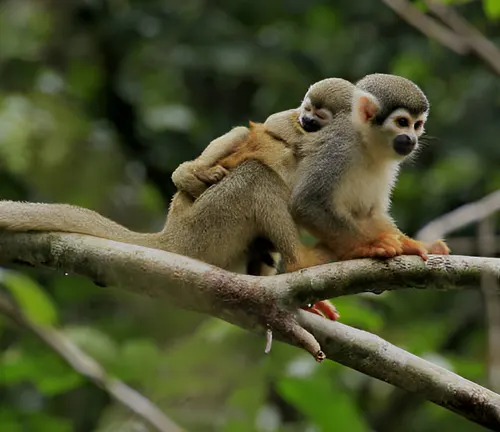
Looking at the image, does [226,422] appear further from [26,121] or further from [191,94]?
[191,94]

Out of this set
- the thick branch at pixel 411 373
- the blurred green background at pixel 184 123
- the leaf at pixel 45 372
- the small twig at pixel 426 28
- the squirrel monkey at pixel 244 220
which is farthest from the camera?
the blurred green background at pixel 184 123

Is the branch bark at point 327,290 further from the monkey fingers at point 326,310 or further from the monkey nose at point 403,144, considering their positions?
the monkey nose at point 403,144

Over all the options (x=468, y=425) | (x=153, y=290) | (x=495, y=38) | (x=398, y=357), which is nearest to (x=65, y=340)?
(x=153, y=290)

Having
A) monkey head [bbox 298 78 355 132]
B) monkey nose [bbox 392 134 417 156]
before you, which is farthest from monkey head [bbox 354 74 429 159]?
monkey head [bbox 298 78 355 132]

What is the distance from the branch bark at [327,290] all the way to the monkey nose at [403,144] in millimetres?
828

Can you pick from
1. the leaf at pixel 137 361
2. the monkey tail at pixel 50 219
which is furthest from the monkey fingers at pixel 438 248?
the leaf at pixel 137 361

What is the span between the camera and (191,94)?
324 inches

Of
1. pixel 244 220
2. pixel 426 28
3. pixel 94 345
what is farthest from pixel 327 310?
pixel 94 345

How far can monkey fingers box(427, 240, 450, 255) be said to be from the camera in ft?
10.7

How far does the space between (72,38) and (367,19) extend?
9.39 feet

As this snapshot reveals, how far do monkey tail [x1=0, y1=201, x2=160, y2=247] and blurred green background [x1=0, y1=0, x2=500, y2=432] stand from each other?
2143 millimetres

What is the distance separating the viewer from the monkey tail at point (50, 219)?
11.0 ft

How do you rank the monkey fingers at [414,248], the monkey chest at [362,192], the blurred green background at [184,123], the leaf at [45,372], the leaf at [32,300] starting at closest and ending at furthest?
1. the monkey fingers at [414,248]
2. the monkey chest at [362,192]
3. the leaf at [32,300]
4. the leaf at [45,372]
5. the blurred green background at [184,123]

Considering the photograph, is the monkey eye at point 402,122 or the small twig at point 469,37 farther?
the small twig at point 469,37
